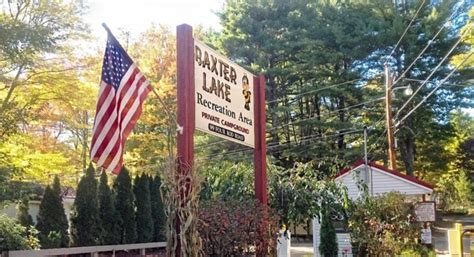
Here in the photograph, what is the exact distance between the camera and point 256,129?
675 cm

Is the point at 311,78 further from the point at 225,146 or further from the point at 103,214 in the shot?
the point at 103,214

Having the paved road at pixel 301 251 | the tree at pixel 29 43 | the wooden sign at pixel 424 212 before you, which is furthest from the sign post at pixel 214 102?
the paved road at pixel 301 251

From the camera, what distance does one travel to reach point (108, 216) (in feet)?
39.4

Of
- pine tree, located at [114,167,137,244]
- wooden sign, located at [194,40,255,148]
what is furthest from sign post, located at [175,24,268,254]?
pine tree, located at [114,167,137,244]

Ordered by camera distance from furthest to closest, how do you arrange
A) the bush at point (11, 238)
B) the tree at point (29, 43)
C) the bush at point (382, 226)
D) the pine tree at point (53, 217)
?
the tree at point (29, 43), the pine tree at point (53, 217), the bush at point (382, 226), the bush at point (11, 238)

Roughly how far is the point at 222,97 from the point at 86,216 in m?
6.90

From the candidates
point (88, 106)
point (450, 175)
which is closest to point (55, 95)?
point (88, 106)

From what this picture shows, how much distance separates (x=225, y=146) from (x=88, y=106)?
1148 centimetres

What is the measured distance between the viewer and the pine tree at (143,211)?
1277cm

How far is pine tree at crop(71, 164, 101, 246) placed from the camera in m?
11.3

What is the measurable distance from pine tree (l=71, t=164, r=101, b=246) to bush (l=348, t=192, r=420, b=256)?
5618 mm

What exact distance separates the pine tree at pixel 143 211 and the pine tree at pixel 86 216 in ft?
4.51

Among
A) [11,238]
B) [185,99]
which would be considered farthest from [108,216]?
[185,99]

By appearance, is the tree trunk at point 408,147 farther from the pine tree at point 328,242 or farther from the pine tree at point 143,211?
the pine tree at point 143,211
